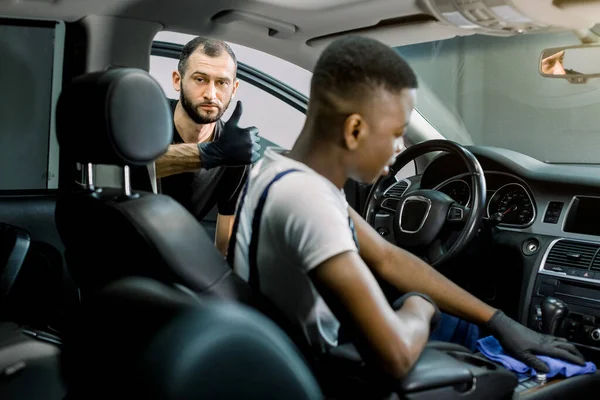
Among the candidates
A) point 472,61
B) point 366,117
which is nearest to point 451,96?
point 472,61

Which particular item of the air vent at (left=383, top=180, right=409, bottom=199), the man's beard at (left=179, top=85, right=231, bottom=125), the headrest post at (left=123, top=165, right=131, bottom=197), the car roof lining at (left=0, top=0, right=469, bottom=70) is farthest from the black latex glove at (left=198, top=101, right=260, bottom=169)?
the headrest post at (left=123, top=165, right=131, bottom=197)

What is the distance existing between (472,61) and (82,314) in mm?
9626

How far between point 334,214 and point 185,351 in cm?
46

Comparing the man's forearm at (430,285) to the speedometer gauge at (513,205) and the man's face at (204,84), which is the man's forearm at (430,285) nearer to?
the speedometer gauge at (513,205)

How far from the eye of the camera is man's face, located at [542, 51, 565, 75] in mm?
2951

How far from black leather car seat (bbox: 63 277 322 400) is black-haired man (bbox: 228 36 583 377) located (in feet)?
0.61

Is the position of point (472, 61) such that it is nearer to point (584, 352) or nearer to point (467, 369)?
point (584, 352)

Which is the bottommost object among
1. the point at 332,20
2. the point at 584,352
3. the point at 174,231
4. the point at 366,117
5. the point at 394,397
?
the point at 584,352

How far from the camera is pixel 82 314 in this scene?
170cm

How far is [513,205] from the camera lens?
10.00ft

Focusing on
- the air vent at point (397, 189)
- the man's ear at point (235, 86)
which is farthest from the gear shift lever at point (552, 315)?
the man's ear at point (235, 86)

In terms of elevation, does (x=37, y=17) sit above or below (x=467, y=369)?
above

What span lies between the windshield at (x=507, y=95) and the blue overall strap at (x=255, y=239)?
785 centimetres

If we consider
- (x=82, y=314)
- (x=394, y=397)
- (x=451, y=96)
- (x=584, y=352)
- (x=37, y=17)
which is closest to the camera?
(x=394, y=397)
